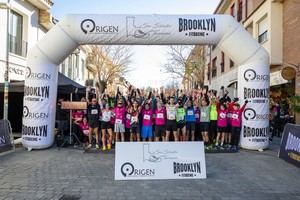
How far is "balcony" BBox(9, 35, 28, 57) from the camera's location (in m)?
19.2

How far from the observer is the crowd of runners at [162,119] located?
11.5m

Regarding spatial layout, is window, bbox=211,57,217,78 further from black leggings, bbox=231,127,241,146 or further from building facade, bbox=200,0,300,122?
black leggings, bbox=231,127,241,146

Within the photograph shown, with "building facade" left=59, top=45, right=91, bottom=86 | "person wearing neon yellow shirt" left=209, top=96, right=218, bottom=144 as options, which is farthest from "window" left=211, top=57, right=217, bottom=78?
"person wearing neon yellow shirt" left=209, top=96, right=218, bottom=144

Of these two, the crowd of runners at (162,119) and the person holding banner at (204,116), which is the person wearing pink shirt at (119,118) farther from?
the person holding banner at (204,116)

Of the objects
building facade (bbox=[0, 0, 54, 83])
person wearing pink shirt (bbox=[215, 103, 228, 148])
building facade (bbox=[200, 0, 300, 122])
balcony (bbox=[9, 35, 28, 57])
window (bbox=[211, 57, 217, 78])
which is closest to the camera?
person wearing pink shirt (bbox=[215, 103, 228, 148])

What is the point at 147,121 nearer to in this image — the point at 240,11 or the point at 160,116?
the point at 160,116

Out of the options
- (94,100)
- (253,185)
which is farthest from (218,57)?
(253,185)

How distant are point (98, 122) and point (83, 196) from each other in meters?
5.53

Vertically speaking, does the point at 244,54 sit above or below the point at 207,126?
above

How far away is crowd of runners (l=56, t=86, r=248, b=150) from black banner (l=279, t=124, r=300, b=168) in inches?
74.0

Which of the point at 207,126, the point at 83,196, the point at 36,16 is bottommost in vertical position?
the point at 83,196

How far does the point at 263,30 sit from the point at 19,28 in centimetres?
1497

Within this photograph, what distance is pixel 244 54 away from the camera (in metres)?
11.2

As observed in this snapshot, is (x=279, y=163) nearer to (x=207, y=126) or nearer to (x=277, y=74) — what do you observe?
(x=207, y=126)
